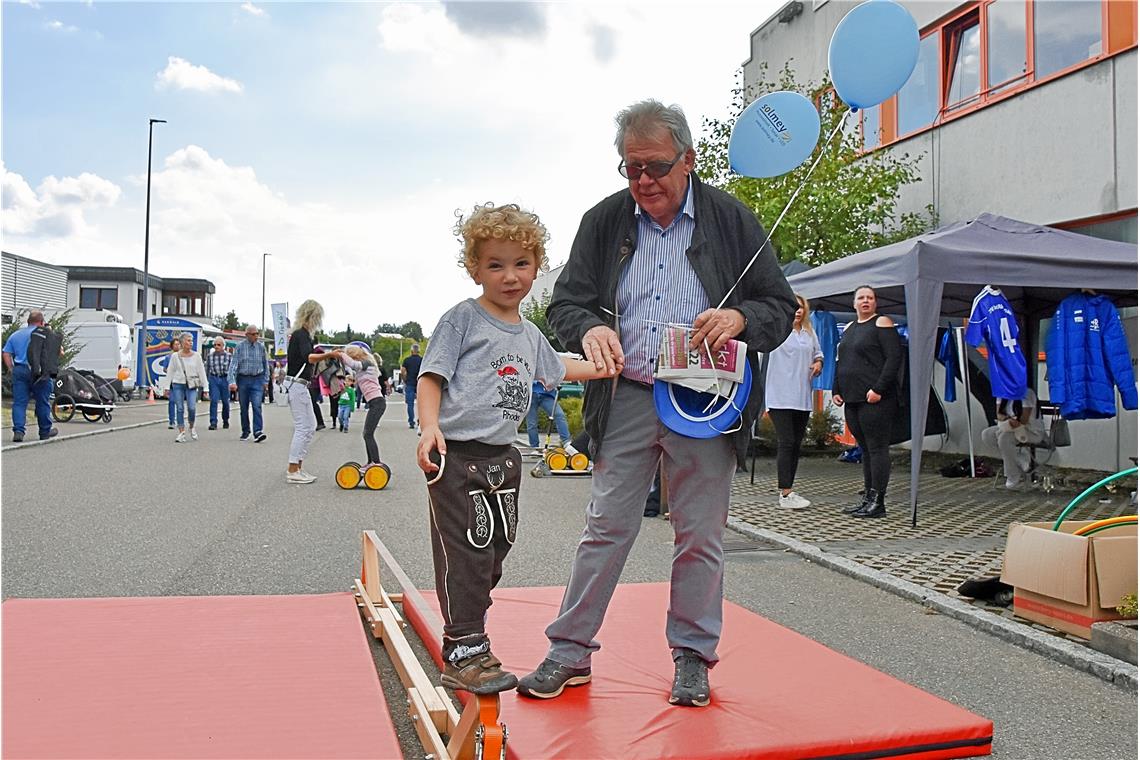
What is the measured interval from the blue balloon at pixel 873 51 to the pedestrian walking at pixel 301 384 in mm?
6779

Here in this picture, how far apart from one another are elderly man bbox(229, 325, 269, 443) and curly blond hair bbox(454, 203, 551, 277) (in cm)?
1346

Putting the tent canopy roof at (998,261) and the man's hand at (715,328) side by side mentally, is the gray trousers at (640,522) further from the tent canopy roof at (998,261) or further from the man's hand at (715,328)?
Answer: the tent canopy roof at (998,261)

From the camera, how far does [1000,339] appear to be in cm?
866

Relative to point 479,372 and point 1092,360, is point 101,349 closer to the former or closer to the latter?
point 1092,360

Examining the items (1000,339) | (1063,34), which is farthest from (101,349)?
(1000,339)

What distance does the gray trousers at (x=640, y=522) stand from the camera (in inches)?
131

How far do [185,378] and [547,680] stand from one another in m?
14.6

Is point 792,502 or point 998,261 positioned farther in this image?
point 792,502

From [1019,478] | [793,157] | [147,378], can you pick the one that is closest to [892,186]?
[1019,478]

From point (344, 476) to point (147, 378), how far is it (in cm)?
2971

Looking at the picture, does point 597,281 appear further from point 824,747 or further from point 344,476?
point 344,476

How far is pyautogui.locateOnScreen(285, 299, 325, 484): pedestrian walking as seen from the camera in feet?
34.0

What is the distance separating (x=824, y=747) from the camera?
291 centimetres

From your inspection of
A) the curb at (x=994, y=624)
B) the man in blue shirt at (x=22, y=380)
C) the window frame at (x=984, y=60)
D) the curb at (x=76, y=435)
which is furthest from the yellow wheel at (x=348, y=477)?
the window frame at (x=984, y=60)
